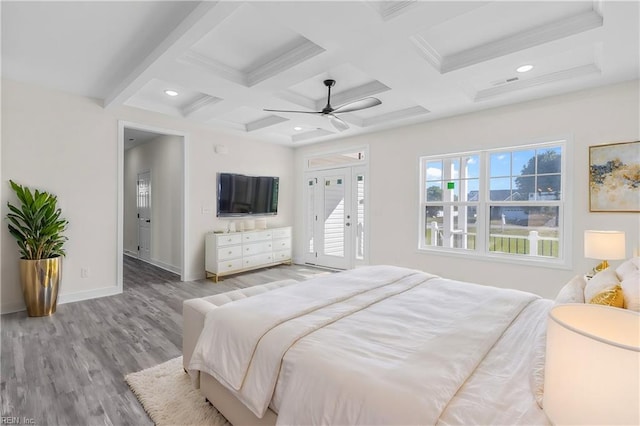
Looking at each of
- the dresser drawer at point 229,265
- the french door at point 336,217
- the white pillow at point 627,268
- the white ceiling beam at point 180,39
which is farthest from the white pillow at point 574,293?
the dresser drawer at point 229,265

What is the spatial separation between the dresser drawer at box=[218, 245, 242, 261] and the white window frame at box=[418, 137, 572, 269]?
10.0ft

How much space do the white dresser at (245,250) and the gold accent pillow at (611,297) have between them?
470cm

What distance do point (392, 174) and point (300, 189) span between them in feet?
7.54

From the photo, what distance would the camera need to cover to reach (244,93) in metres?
3.61

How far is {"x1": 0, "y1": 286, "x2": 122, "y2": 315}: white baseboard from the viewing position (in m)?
3.50

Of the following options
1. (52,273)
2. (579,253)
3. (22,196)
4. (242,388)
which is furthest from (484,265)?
(22,196)

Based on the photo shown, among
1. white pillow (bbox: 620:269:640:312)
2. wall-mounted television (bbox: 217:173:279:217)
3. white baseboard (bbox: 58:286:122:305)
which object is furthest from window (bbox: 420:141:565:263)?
white baseboard (bbox: 58:286:122:305)

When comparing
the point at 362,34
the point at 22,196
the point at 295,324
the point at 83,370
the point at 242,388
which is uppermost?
the point at 362,34

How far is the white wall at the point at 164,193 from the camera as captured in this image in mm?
5484

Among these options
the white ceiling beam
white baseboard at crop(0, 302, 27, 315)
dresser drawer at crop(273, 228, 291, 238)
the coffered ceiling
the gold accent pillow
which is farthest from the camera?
dresser drawer at crop(273, 228, 291, 238)

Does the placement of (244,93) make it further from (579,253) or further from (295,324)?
(579,253)

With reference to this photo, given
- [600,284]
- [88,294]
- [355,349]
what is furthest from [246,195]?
[600,284]

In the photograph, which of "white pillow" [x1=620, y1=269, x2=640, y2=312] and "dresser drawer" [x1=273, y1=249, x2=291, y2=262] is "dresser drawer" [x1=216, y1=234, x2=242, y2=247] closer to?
"dresser drawer" [x1=273, y1=249, x2=291, y2=262]

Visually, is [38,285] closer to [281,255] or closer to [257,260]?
[257,260]
